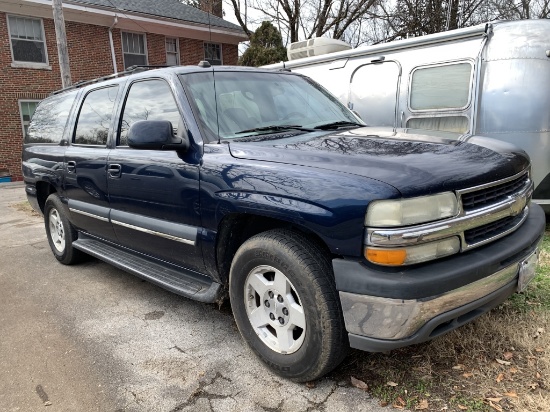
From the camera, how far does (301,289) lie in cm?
231

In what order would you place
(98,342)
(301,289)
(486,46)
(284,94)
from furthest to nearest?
(486,46)
(284,94)
(98,342)
(301,289)

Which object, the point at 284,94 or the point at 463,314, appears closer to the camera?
the point at 463,314

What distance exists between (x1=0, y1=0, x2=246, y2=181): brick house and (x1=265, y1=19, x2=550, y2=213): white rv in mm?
7650

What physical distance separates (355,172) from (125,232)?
2.25m

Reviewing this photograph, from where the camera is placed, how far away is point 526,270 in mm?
2537

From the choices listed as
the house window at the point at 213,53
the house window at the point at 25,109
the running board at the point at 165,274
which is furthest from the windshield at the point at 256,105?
the house window at the point at 213,53

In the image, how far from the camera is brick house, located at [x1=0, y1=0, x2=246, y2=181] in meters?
14.2

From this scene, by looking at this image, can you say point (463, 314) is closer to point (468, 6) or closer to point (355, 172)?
point (355, 172)

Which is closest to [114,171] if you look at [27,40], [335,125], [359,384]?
[335,125]

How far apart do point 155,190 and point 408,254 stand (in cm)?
188

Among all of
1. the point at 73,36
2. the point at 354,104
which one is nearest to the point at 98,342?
the point at 354,104

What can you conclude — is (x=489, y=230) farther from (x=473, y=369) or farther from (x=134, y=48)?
(x=134, y=48)

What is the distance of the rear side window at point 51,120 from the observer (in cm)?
472

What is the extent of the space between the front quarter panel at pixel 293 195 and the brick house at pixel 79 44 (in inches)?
436
